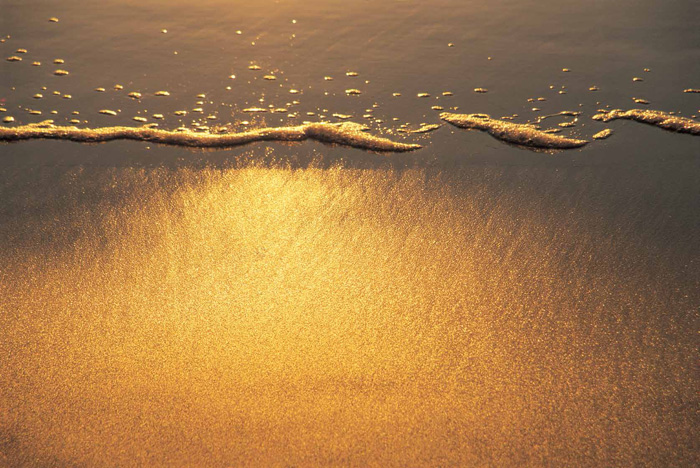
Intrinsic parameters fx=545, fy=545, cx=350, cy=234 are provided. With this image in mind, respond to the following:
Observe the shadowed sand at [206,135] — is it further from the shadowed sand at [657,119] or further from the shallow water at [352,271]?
the shadowed sand at [657,119]

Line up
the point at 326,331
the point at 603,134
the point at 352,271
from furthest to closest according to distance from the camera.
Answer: the point at 603,134
the point at 352,271
the point at 326,331

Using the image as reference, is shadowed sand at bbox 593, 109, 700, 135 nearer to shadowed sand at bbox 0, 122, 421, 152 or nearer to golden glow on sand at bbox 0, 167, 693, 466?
golden glow on sand at bbox 0, 167, 693, 466

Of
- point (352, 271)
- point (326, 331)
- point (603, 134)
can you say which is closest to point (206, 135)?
point (352, 271)

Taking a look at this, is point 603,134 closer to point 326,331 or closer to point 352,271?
point 352,271

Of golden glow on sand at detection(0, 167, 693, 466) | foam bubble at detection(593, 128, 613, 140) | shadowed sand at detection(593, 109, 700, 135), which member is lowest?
golden glow on sand at detection(0, 167, 693, 466)

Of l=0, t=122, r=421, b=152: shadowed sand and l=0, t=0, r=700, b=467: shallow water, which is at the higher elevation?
l=0, t=122, r=421, b=152: shadowed sand

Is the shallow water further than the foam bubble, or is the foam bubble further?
the foam bubble

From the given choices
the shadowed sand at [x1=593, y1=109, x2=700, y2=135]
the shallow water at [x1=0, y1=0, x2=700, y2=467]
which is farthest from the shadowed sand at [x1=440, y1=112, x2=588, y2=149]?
the shadowed sand at [x1=593, y1=109, x2=700, y2=135]
